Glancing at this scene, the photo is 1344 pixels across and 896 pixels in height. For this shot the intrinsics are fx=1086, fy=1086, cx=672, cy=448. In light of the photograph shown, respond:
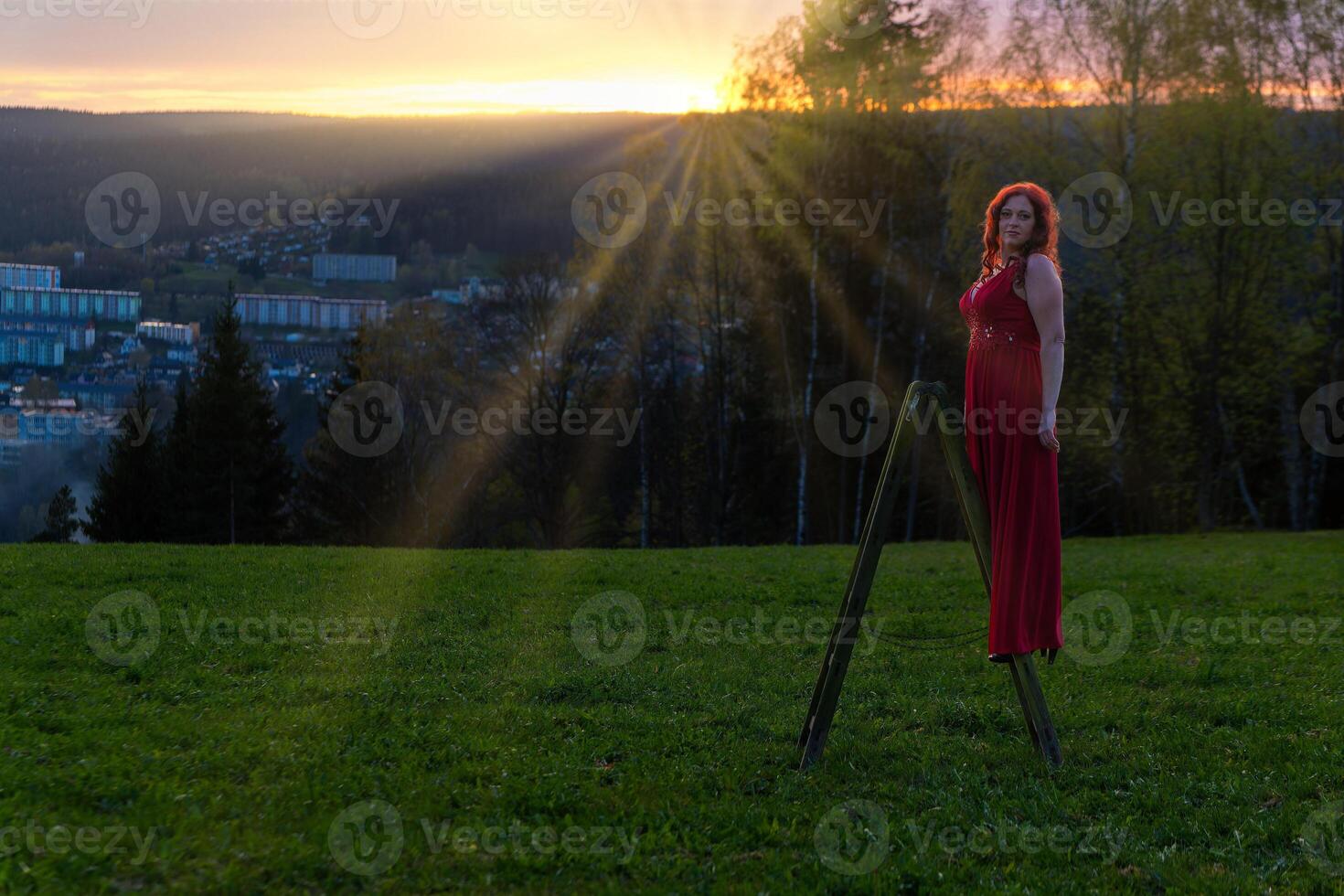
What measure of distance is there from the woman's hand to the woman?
0.04 m

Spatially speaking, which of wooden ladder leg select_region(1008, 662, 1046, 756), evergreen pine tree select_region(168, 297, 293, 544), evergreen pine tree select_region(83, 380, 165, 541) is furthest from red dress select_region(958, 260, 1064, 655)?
evergreen pine tree select_region(83, 380, 165, 541)

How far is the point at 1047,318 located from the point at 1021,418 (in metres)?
0.57

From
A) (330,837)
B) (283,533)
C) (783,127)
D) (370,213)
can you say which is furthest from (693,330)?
(330,837)

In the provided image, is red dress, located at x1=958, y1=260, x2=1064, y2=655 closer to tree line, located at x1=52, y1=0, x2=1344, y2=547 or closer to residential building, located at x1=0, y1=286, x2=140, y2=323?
tree line, located at x1=52, y1=0, x2=1344, y2=547

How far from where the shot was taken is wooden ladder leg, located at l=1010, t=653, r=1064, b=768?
6223 mm

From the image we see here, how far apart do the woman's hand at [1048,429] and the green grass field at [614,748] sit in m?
1.90

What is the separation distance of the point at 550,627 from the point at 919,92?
27.0 metres

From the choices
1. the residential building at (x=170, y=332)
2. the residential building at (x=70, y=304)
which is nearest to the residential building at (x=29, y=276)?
the residential building at (x=70, y=304)

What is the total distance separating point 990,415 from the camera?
20.1 feet

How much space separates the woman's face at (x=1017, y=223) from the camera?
6.13 metres

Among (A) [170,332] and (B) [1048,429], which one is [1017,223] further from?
(A) [170,332]

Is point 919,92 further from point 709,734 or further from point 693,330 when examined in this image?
point 709,734

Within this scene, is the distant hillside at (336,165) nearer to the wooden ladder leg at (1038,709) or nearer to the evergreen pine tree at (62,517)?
the evergreen pine tree at (62,517)

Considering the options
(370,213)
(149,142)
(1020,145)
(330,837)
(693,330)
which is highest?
(149,142)
